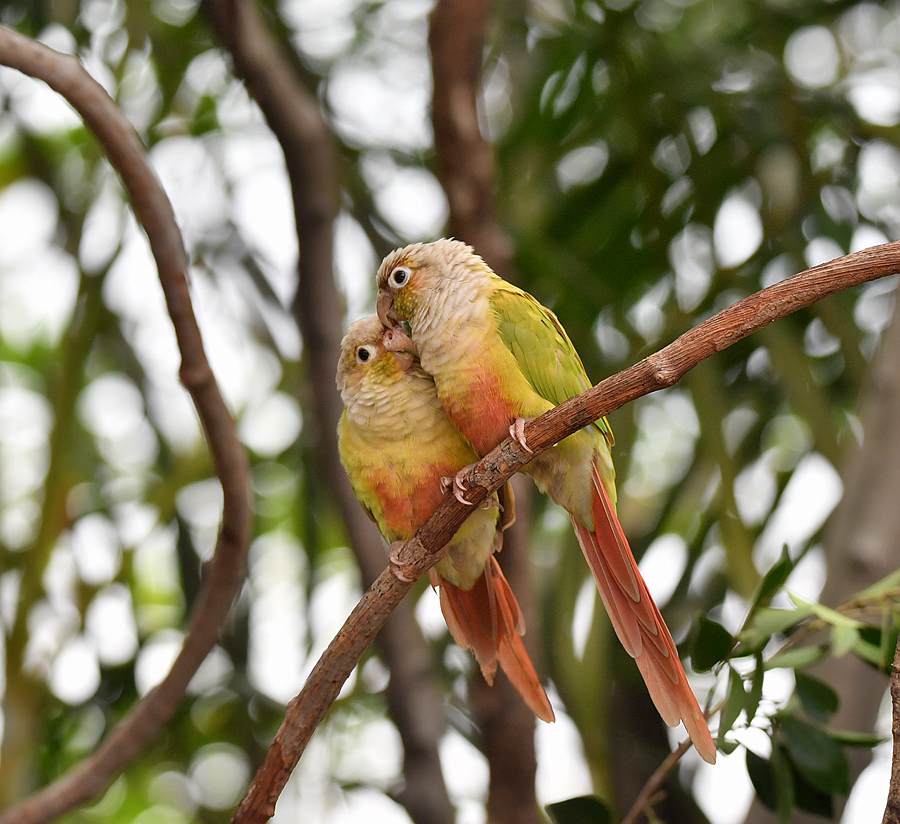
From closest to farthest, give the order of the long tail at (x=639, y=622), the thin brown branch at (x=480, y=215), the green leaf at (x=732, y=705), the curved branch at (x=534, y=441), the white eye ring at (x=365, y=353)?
1. the curved branch at (x=534, y=441)
2. the long tail at (x=639, y=622)
3. the green leaf at (x=732, y=705)
4. the white eye ring at (x=365, y=353)
5. the thin brown branch at (x=480, y=215)

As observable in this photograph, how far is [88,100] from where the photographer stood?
3.38 feet

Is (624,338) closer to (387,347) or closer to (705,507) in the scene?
(705,507)

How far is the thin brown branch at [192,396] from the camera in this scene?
3.36 feet

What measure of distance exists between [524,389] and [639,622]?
0.96ft

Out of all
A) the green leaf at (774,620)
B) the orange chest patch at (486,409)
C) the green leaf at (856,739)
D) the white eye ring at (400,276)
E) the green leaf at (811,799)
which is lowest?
the green leaf at (811,799)

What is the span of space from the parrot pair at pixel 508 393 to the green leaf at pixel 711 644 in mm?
158

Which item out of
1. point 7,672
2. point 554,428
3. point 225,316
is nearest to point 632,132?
point 225,316

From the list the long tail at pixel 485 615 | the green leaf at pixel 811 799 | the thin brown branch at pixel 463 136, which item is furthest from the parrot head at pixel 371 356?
the green leaf at pixel 811 799

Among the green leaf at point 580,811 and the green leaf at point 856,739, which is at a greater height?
the green leaf at point 580,811

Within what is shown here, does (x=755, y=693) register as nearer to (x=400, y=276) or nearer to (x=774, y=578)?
(x=774, y=578)

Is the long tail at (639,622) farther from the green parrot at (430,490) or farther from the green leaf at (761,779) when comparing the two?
the green leaf at (761,779)

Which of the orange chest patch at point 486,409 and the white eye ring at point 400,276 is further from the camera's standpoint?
the white eye ring at point 400,276

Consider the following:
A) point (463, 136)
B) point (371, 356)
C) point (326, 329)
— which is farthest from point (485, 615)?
point (463, 136)

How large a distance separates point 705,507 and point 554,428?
129cm
